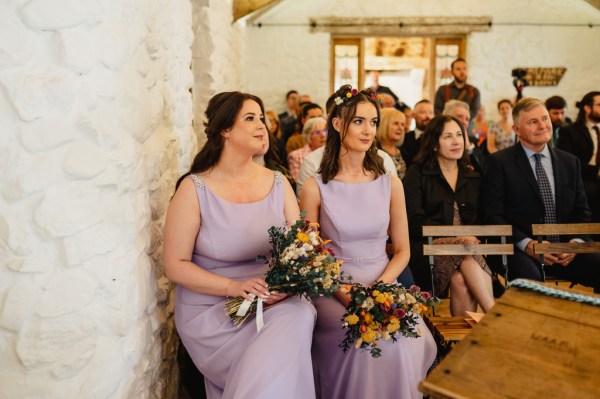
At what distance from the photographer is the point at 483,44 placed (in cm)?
900

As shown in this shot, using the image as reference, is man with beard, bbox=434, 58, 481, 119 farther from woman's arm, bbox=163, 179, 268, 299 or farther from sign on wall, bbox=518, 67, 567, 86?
woman's arm, bbox=163, 179, 268, 299

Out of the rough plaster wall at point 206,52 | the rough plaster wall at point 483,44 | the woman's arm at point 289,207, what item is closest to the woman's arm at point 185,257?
the woman's arm at point 289,207

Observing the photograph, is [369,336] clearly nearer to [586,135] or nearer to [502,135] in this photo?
[586,135]

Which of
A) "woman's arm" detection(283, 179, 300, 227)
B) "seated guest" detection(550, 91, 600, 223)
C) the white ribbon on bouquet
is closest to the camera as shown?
the white ribbon on bouquet

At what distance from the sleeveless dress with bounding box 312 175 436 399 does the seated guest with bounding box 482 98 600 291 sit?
1.11 metres

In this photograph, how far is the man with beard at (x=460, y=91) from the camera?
7.31 meters

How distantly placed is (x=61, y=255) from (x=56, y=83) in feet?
1.82

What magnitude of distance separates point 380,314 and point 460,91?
5.94 metres

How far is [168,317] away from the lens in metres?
2.60

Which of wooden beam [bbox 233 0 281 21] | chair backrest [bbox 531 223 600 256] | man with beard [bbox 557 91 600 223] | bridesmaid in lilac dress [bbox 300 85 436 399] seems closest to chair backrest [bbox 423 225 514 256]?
chair backrest [bbox 531 223 600 256]

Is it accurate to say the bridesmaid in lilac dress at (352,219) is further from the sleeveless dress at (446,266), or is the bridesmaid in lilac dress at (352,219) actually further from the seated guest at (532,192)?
the seated guest at (532,192)

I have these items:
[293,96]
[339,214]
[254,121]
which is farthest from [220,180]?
[293,96]

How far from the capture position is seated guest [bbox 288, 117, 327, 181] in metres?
4.54

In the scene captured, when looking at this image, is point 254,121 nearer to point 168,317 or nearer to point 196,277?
point 196,277
